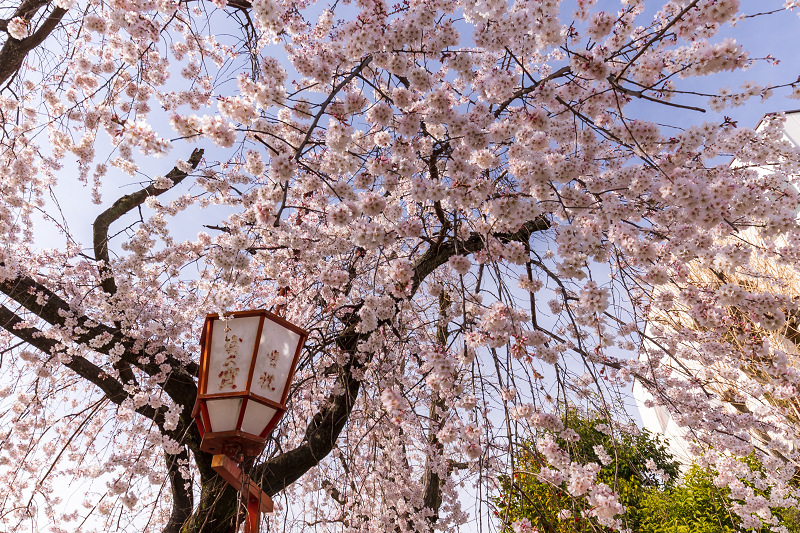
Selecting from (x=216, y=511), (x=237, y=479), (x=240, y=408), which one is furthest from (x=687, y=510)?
(x=240, y=408)

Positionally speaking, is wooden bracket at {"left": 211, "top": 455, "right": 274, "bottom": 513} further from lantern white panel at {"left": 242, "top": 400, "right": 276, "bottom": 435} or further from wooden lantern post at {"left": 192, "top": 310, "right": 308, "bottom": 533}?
lantern white panel at {"left": 242, "top": 400, "right": 276, "bottom": 435}

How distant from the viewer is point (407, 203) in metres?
4.12

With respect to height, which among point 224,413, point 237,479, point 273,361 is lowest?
point 237,479

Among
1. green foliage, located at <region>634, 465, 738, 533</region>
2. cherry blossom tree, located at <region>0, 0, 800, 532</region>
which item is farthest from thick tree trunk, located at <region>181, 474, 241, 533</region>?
green foliage, located at <region>634, 465, 738, 533</region>

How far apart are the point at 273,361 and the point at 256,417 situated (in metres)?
0.22

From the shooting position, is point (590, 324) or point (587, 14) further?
point (590, 324)

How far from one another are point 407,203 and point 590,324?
73.2 inches

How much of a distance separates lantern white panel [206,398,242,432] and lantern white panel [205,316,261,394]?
0.04 meters

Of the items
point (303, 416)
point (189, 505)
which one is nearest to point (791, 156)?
point (303, 416)

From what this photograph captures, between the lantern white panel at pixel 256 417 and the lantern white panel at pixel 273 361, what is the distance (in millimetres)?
45

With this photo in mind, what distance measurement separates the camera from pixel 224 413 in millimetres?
1802

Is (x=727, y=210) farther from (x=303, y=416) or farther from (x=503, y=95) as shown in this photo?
(x=303, y=416)

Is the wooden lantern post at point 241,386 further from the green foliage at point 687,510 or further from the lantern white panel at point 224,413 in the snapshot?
the green foliage at point 687,510

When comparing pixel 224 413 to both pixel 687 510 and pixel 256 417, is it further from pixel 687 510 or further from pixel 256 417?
pixel 687 510
